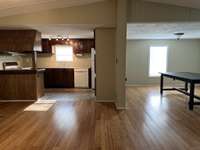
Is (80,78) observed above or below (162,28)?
below

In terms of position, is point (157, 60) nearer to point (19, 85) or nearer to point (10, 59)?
point (19, 85)

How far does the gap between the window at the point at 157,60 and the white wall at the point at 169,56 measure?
20 centimetres

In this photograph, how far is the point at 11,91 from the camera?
5.63 m

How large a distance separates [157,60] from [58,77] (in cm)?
477

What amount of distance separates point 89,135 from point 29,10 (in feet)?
11.4

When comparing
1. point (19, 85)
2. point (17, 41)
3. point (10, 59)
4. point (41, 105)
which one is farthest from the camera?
point (10, 59)

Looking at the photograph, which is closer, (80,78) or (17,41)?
(17,41)

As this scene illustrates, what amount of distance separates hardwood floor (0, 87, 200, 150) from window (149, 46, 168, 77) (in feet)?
11.5

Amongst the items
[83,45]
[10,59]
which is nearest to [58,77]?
[83,45]

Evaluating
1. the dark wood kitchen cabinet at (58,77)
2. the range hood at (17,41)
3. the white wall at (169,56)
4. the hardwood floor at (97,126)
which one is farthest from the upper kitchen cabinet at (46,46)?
the white wall at (169,56)

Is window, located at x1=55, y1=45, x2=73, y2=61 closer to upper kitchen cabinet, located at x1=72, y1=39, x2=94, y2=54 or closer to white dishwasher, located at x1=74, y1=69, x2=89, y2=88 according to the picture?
upper kitchen cabinet, located at x1=72, y1=39, x2=94, y2=54

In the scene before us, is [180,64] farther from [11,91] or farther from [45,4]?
[11,91]

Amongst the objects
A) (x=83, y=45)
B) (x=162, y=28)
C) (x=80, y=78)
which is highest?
(x=162, y=28)

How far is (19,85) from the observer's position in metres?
5.59
